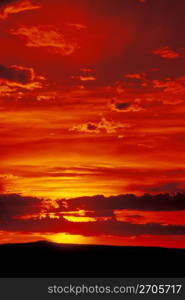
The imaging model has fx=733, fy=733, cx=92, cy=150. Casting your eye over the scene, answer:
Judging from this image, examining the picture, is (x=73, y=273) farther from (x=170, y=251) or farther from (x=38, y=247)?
(x=170, y=251)

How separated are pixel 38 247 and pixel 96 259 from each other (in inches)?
201

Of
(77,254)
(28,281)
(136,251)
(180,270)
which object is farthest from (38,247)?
(28,281)

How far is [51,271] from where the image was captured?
48.0m

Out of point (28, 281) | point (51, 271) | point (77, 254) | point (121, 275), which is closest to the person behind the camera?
point (28, 281)

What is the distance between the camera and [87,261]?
172 feet

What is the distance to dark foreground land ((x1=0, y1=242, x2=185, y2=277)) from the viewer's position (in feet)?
153

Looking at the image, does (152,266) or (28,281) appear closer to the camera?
(28,281)

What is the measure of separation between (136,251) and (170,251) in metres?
2.94

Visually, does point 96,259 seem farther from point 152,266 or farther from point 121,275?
point 121,275

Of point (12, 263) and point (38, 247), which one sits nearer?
point (12, 263)

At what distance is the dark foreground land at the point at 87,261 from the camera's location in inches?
1838

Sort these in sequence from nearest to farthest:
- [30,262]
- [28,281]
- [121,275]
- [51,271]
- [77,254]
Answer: [28,281]
[121,275]
[51,271]
[30,262]
[77,254]

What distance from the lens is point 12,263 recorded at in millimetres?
50406

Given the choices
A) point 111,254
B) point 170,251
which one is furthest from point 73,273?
point 170,251
